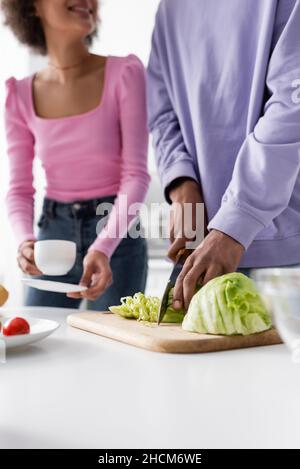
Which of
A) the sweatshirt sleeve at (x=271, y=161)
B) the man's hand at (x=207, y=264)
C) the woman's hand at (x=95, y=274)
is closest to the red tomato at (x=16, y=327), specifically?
the man's hand at (x=207, y=264)

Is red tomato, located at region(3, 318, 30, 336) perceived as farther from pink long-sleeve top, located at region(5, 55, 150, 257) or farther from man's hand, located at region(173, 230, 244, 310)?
pink long-sleeve top, located at region(5, 55, 150, 257)

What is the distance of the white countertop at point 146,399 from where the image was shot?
56 cm

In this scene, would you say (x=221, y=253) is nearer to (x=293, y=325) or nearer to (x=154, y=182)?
(x=293, y=325)

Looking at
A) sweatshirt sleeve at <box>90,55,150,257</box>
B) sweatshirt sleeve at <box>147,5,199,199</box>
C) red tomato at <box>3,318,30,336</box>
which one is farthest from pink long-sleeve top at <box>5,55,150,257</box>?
red tomato at <box>3,318,30,336</box>

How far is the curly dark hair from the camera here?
210 cm

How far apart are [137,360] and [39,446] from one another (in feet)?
1.26

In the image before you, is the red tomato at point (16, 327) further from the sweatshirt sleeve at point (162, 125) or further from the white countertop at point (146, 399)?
the sweatshirt sleeve at point (162, 125)

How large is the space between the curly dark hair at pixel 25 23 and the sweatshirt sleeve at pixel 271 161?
1141 mm

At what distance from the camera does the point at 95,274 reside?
5.34ft

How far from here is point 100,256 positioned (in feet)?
5.33

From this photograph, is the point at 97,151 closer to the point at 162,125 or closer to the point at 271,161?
the point at 162,125

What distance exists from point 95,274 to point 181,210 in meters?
0.36

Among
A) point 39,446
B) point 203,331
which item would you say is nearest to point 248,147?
point 203,331

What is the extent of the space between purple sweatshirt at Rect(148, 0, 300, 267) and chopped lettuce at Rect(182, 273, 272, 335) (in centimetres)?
14
